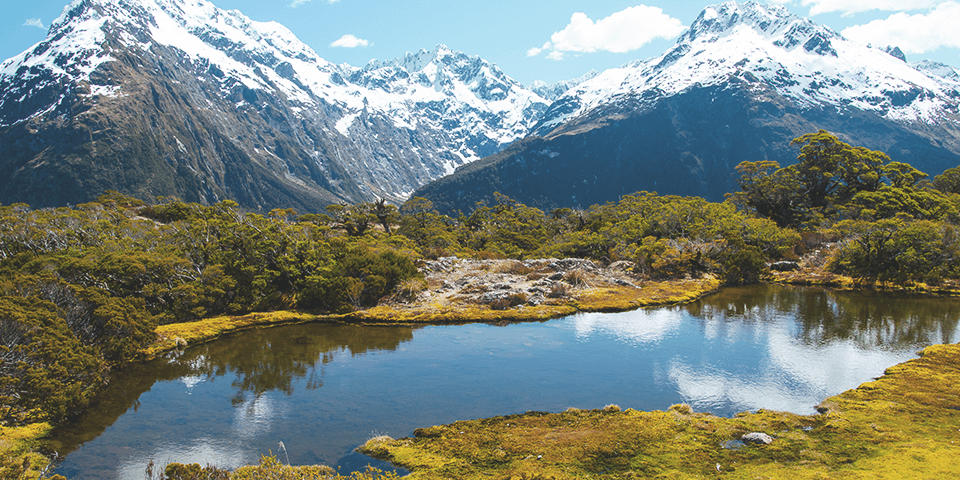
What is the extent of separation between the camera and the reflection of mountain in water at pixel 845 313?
27797 millimetres

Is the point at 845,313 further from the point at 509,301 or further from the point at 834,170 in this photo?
the point at 834,170

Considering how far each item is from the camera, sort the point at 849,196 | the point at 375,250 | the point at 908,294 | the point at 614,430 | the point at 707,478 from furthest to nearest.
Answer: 1. the point at 849,196
2. the point at 375,250
3. the point at 908,294
4. the point at 614,430
5. the point at 707,478

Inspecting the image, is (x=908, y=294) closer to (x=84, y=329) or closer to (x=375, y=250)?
(x=375, y=250)

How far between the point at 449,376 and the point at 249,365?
36.9 feet

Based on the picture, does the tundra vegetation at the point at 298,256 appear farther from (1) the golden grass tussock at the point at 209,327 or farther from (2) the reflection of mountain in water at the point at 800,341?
(2) the reflection of mountain in water at the point at 800,341

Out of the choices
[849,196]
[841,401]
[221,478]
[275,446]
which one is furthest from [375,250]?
[849,196]

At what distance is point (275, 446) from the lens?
16969mm

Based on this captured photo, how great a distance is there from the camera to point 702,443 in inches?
595

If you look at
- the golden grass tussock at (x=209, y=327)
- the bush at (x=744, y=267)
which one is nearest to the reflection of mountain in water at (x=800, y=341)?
the bush at (x=744, y=267)

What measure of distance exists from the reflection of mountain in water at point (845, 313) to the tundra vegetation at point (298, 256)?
5045 mm

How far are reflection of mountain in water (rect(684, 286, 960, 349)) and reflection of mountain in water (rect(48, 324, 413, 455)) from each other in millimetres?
24120

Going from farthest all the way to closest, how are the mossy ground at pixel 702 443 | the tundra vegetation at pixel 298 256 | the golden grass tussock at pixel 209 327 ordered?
1. the golden grass tussock at pixel 209 327
2. the tundra vegetation at pixel 298 256
3. the mossy ground at pixel 702 443

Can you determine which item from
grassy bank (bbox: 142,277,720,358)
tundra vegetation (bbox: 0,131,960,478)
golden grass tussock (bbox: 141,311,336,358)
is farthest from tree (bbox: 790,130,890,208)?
golden grass tussock (bbox: 141,311,336,358)

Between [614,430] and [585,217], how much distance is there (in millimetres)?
64830
